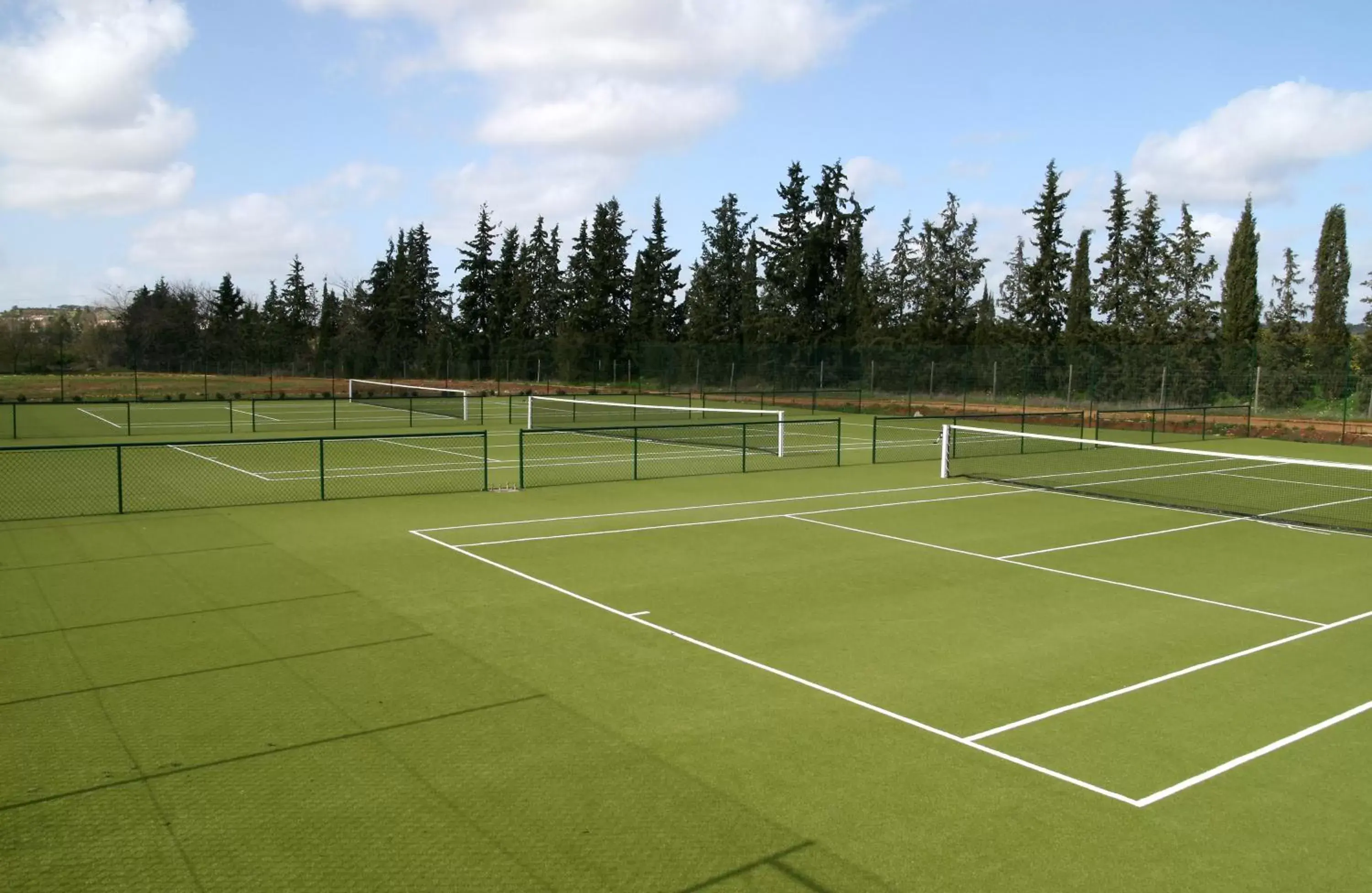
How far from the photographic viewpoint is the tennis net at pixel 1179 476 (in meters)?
20.4

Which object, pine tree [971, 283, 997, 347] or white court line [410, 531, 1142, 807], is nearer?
white court line [410, 531, 1142, 807]

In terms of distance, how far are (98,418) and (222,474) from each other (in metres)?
23.0

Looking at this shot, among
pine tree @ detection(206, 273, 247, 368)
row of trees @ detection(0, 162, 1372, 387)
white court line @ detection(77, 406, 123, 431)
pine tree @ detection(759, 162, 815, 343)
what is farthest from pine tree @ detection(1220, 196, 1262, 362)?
pine tree @ detection(206, 273, 247, 368)

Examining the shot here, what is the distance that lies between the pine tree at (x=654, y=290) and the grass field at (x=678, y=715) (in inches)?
2670

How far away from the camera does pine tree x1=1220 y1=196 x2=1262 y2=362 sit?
2073 inches

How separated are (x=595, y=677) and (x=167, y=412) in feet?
145

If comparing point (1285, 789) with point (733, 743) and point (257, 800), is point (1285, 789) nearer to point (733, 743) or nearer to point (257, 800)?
point (733, 743)

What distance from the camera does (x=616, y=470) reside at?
86.0 ft

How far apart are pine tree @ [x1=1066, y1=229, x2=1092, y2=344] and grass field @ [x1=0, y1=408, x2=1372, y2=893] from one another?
50.0 meters

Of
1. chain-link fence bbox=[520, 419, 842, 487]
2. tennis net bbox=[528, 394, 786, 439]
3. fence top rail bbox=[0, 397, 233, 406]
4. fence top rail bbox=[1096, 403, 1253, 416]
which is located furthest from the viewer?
fence top rail bbox=[0, 397, 233, 406]

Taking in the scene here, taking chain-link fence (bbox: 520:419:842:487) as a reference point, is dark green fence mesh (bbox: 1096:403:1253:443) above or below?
above

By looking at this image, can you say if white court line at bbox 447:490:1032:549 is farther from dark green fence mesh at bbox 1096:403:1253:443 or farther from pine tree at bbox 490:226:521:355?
pine tree at bbox 490:226:521:355

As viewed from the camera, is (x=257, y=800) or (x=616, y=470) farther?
(x=616, y=470)

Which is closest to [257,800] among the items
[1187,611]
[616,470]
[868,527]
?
[1187,611]
